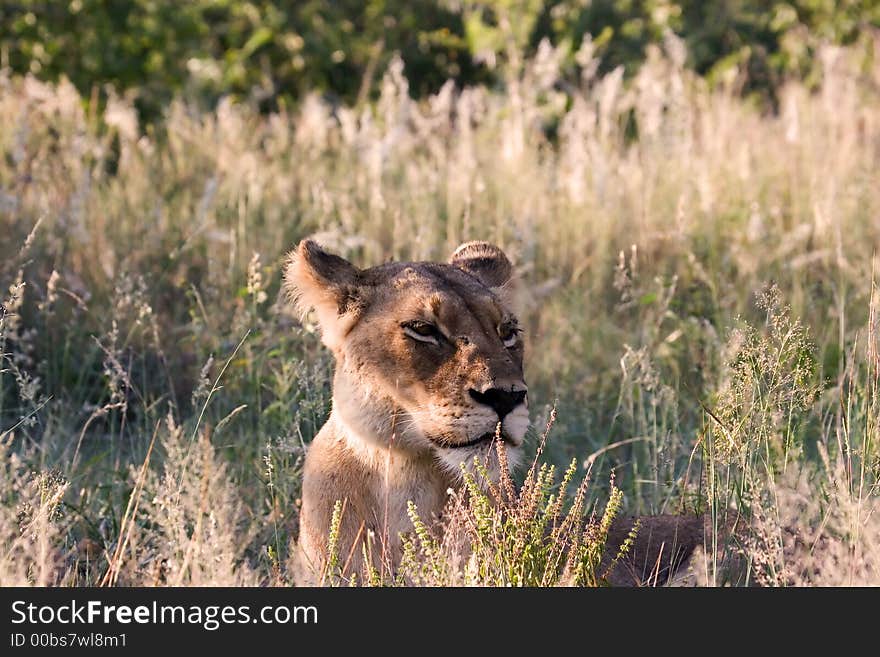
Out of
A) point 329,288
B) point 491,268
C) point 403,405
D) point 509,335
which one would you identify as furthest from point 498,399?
point 491,268

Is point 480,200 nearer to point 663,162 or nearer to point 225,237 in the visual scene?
point 663,162

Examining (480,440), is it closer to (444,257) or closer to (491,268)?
(491,268)

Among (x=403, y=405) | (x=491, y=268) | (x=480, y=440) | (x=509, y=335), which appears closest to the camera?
(x=480, y=440)

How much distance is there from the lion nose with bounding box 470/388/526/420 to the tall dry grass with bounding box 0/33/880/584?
71cm

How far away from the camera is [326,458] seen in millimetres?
3996

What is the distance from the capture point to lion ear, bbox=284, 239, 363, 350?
13.6 feet

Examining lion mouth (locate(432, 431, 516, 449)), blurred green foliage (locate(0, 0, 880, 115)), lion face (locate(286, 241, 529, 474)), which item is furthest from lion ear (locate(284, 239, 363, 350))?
blurred green foliage (locate(0, 0, 880, 115))

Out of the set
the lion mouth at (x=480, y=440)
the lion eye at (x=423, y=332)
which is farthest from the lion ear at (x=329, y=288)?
the lion mouth at (x=480, y=440)

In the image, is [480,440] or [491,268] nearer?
[480,440]

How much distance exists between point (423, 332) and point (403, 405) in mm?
234

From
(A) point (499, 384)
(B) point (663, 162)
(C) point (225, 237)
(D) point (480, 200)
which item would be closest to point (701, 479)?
(A) point (499, 384)

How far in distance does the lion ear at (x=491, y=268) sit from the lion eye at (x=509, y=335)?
0.37 m

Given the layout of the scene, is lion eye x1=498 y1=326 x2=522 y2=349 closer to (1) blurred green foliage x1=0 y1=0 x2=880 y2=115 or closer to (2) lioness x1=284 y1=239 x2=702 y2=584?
(2) lioness x1=284 y1=239 x2=702 y2=584

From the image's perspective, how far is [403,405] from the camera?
3.83 metres
